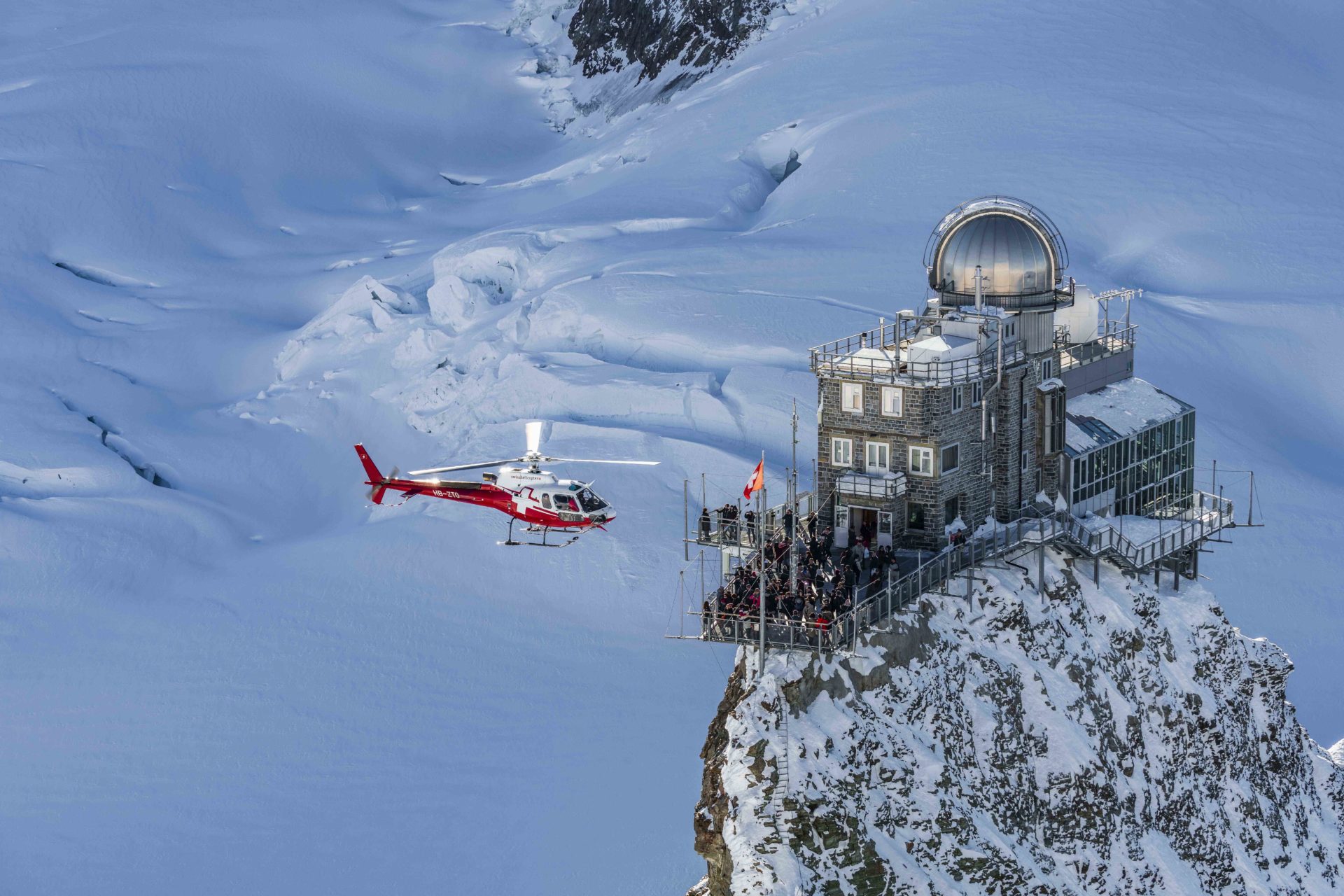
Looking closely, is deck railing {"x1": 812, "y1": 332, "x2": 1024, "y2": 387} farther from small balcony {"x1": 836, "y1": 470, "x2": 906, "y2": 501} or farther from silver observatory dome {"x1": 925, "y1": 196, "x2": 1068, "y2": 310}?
small balcony {"x1": 836, "y1": 470, "x2": 906, "y2": 501}

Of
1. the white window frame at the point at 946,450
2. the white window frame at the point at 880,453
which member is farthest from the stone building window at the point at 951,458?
the white window frame at the point at 880,453

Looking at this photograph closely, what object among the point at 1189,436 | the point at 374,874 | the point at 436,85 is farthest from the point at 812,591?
the point at 436,85

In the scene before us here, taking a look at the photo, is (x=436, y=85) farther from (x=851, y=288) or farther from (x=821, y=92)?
(x=851, y=288)

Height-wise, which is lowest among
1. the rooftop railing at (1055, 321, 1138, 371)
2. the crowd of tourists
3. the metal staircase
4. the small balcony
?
the metal staircase

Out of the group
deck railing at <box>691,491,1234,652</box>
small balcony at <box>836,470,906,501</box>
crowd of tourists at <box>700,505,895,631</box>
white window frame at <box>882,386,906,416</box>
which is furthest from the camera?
white window frame at <box>882,386,906,416</box>

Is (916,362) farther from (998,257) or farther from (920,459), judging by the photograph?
(998,257)

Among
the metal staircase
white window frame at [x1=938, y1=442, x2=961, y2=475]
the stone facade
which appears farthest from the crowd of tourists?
the metal staircase
